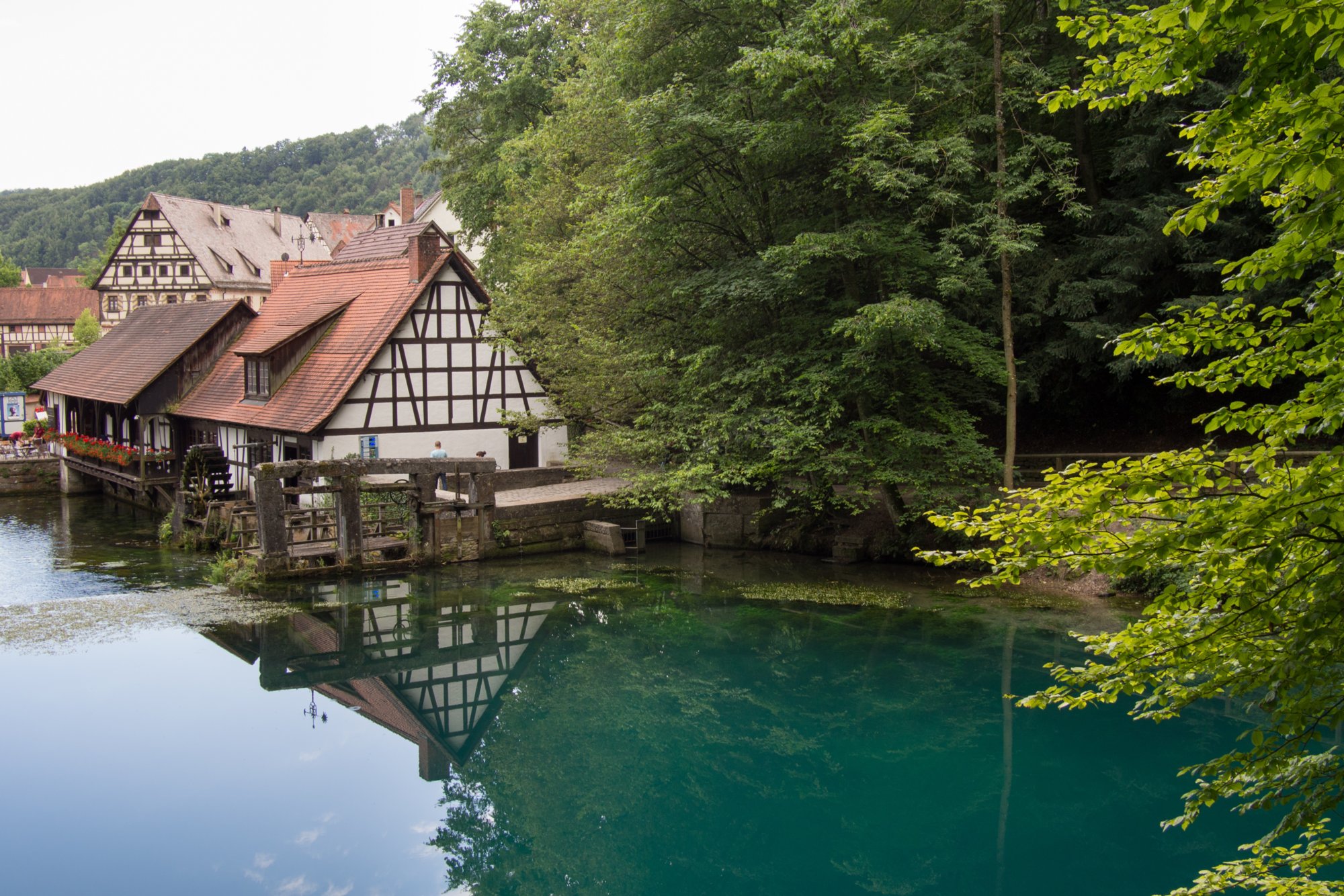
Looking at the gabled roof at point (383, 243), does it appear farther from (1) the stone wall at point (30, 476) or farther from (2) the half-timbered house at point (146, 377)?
(1) the stone wall at point (30, 476)

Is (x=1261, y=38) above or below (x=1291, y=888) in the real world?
above

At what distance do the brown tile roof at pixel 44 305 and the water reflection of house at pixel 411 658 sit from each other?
54499 millimetres

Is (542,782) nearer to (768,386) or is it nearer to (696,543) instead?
(768,386)

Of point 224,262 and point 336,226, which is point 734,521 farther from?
point 336,226

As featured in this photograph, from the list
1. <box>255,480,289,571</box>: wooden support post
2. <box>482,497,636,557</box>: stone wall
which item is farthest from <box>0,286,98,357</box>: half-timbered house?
<box>482,497,636,557</box>: stone wall

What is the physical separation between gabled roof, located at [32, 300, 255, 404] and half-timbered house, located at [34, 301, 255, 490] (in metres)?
0.03

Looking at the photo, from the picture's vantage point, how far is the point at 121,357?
29.1 meters

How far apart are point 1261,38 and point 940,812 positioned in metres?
7.07

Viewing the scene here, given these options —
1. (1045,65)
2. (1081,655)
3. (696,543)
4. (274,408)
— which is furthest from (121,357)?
(1081,655)

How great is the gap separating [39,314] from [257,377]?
155 feet

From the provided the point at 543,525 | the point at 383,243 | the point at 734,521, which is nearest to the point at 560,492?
the point at 543,525

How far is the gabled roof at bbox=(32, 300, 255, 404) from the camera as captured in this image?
26.2 metres

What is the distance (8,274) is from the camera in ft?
228

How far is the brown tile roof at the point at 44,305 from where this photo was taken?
60.5m
